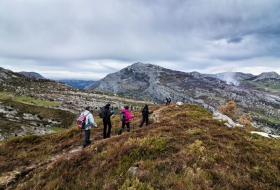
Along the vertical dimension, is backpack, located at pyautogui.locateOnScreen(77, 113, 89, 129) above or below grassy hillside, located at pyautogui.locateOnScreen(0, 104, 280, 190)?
above

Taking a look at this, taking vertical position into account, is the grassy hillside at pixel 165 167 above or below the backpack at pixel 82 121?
below

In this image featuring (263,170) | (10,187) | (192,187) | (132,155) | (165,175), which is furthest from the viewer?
(132,155)

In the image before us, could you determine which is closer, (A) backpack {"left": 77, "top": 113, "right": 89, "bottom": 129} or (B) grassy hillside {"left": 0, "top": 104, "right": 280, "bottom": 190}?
(B) grassy hillside {"left": 0, "top": 104, "right": 280, "bottom": 190}

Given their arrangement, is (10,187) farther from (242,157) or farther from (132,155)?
(242,157)

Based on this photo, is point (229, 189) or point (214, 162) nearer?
point (229, 189)

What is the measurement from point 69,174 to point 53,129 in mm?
33814

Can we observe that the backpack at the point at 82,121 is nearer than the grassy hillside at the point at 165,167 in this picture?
No

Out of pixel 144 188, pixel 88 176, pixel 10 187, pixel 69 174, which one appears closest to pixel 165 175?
pixel 144 188

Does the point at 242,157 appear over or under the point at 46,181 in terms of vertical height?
over

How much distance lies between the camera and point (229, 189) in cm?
719

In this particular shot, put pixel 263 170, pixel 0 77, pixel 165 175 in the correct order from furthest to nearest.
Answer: pixel 0 77 → pixel 263 170 → pixel 165 175

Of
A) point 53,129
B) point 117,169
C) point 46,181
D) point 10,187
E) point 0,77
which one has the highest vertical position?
point 0,77

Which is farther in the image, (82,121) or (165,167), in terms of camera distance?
(82,121)

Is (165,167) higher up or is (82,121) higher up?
(82,121)
